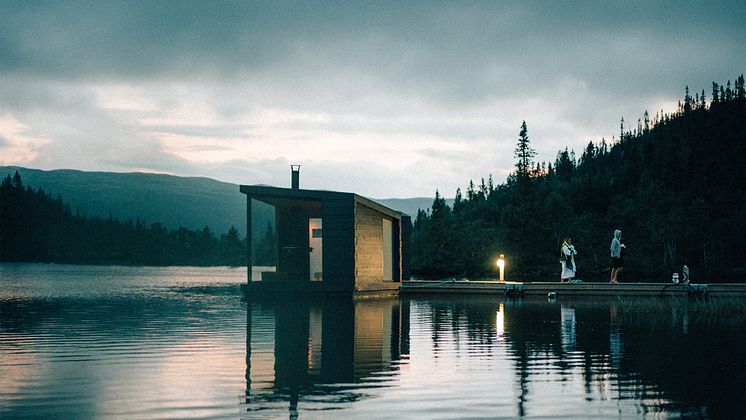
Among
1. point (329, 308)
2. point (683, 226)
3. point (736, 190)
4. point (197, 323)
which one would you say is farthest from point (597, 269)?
point (197, 323)

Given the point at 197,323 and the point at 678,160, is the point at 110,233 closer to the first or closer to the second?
the point at 678,160

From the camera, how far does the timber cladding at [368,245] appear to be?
29.0 m

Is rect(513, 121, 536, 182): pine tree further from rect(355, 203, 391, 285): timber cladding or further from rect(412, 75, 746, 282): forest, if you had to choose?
rect(355, 203, 391, 285): timber cladding

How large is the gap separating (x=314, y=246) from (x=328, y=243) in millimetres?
3718

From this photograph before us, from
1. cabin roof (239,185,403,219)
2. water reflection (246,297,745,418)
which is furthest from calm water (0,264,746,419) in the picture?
cabin roof (239,185,403,219)

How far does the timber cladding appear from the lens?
29000mm

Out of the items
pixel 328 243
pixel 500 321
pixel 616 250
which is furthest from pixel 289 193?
pixel 616 250

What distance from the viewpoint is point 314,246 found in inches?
1254

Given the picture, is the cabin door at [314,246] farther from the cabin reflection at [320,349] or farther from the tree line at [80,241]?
the tree line at [80,241]

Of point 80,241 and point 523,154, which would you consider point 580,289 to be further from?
point 80,241

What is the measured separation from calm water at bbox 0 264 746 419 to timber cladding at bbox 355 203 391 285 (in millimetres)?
8978

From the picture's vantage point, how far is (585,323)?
1806cm

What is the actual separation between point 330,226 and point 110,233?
16045cm

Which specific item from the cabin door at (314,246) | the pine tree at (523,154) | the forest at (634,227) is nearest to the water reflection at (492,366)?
the cabin door at (314,246)
